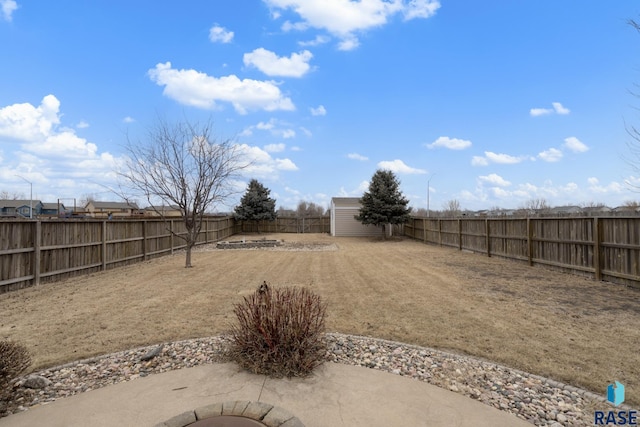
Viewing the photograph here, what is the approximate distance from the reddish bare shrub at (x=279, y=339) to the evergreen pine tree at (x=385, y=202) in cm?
1964

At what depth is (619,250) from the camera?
25.7ft

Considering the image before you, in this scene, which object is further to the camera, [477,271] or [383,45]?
[383,45]

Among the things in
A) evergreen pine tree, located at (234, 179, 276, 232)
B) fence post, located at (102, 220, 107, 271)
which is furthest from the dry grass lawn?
evergreen pine tree, located at (234, 179, 276, 232)

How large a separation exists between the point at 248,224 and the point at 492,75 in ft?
79.6

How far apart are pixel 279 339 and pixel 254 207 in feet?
91.0

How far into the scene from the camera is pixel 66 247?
8930 mm

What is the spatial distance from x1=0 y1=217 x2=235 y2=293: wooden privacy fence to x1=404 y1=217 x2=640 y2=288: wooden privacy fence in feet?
45.0

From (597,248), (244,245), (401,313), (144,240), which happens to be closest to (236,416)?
(401,313)

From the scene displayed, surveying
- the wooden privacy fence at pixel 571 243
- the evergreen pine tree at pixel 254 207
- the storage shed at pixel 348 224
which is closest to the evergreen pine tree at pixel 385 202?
the storage shed at pixel 348 224

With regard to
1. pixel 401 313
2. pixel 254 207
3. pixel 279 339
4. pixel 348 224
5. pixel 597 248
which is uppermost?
pixel 254 207

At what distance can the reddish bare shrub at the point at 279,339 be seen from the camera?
3229 millimetres

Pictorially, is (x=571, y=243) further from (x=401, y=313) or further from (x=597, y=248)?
(x=401, y=313)

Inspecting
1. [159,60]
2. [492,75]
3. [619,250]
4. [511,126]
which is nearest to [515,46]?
[492,75]

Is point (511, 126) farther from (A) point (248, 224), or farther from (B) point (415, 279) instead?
(A) point (248, 224)
